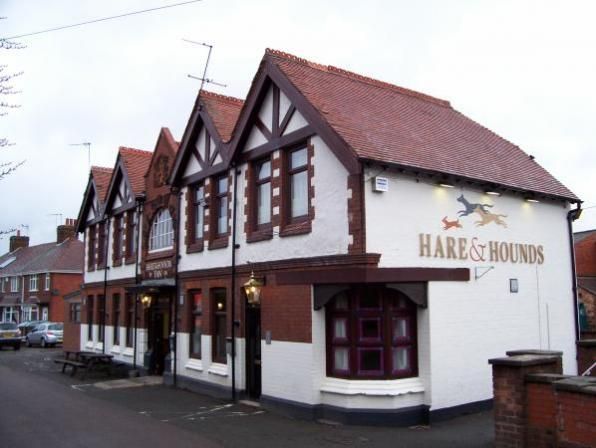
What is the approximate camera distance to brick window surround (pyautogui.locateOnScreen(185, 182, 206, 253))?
17.7 m

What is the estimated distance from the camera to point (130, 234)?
76.4 ft

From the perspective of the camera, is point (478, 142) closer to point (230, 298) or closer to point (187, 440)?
point (230, 298)

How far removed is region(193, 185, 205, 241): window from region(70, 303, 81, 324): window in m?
14.0

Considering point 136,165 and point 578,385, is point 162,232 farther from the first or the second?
point 578,385

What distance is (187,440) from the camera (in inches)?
417

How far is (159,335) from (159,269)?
2445 millimetres

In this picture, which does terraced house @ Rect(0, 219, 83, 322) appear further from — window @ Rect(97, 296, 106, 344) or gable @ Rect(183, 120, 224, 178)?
gable @ Rect(183, 120, 224, 178)

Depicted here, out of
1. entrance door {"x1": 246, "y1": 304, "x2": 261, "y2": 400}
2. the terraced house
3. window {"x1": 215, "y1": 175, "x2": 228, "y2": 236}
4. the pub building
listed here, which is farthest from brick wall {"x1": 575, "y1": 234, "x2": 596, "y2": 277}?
the terraced house

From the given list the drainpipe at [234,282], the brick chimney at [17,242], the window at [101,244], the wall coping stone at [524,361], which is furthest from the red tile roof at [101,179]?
the brick chimney at [17,242]

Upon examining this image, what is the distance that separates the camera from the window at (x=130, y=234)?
75.4ft

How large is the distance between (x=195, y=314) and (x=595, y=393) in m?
13.0

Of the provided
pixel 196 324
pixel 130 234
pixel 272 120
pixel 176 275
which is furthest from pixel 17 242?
pixel 272 120

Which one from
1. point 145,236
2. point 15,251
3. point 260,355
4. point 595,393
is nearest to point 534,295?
point 260,355

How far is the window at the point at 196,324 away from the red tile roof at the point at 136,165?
19.7 feet
